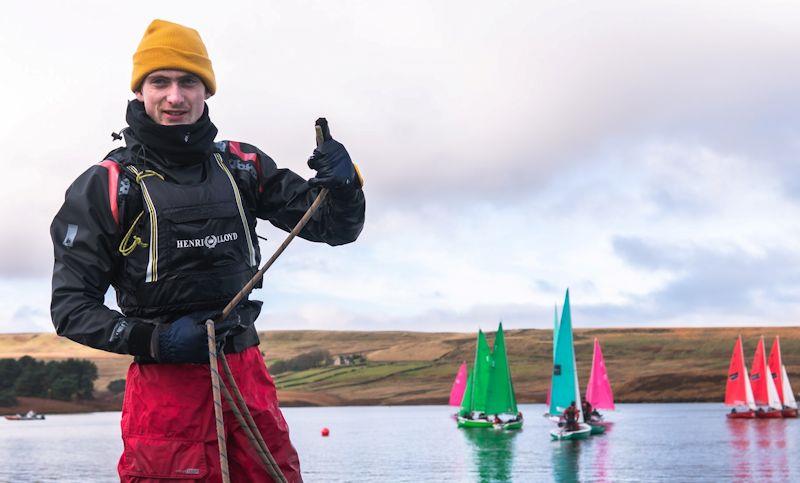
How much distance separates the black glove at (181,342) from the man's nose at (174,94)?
899 mm

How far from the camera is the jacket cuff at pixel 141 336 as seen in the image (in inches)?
159

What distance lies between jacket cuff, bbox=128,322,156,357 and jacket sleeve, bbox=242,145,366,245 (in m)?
0.82

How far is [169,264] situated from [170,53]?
0.89 metres

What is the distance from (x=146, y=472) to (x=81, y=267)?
88cm

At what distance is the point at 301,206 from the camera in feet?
14.9

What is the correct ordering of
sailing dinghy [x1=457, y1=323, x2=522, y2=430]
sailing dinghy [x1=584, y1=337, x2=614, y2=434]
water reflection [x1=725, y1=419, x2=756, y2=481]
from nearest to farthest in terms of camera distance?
water reflection [x1=725, y1=419, x2=756, y2=481] → sailing dinghy [x1=457, y1=323, x2=522, y2=430] → sailing dinghy [x1=584, y1=337, x2=614, y2=434]

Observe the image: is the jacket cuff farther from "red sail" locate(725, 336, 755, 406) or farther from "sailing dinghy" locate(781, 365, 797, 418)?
"sailing dinghy" locate(781, 365, 797, 418)

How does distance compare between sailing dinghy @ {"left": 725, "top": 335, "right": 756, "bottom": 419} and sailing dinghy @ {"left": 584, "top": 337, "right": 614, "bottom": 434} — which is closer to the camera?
sailing dinghy @ {"left": 584, "top": 337, "right": 614, "bottom": 434}

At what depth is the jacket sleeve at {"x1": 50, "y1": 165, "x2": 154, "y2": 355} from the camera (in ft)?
13.5

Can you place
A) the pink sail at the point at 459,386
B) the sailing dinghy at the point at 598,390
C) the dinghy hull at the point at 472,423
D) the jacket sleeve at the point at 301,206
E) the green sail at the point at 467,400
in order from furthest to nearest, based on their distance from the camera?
the pink sail at the point at 459,386
the green sail at the point at 467,400
the dinghy hull at the point at 472,423
the sailing dinghy at the point at 598,390
the jacket sleeve at the point at 301,206

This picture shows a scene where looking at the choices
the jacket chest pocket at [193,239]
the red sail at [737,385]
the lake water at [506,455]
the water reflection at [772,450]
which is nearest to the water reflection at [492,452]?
the lake water at [506,455]

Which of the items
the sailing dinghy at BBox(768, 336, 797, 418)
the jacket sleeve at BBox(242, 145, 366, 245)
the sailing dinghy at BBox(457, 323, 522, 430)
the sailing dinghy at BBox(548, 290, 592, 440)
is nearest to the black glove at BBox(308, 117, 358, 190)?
the jacket sleeve at BBox(242, 145, 366, 245)

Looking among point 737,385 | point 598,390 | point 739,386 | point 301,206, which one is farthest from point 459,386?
point 301,206

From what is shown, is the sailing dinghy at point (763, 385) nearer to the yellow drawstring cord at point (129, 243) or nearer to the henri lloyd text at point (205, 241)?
the henri lloyd text at point (205, 241)
